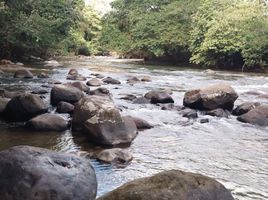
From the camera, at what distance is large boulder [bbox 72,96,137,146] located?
7.24 metres

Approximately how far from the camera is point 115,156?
Answer: 20.5 feet

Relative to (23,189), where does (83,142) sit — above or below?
below

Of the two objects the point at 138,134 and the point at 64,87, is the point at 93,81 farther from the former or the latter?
the point at 138,134

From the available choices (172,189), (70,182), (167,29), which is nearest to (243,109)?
(70,182)

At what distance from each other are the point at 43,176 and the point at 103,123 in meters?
3.31

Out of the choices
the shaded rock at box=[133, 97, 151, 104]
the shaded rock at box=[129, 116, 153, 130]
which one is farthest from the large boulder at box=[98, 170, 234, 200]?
the shaded rock at box=[133, 97, 151, 104]

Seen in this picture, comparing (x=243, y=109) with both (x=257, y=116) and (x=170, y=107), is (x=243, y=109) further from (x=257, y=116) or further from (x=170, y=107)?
(x=170, y=107)

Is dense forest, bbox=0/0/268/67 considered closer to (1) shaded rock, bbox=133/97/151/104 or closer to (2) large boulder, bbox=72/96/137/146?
(1) shaded rock, bbox=133/97/151/104

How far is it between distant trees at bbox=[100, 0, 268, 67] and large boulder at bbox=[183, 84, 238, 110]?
15.0 m

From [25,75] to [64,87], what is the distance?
6.41m

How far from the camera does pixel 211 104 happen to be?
35.4 ft

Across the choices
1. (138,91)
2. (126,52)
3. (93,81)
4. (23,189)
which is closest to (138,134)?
(23,189)

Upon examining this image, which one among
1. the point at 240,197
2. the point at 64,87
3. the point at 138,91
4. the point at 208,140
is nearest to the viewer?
the point at 240,197

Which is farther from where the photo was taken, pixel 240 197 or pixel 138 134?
pixel 138 134
